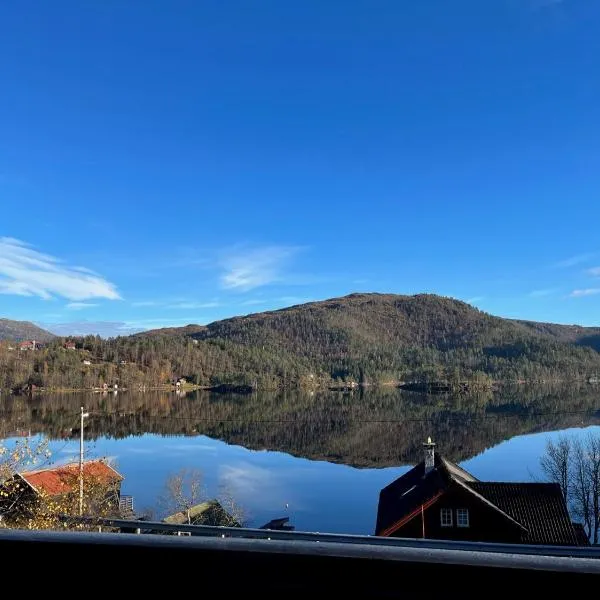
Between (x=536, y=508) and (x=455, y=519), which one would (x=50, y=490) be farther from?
(x=536, y=508)

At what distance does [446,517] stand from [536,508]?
2.82 m

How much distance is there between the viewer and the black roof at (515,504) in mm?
16420

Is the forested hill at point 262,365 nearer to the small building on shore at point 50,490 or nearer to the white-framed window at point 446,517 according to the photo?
the small building on shore at point 50,490

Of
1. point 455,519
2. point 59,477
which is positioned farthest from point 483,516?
point 59,477

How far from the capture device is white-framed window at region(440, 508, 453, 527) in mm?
16734

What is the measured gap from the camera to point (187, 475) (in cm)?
3906

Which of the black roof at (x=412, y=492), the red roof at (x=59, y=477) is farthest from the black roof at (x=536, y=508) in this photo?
the red roof at (x=59, y=477)

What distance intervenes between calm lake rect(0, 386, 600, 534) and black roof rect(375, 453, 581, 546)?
1014 cm

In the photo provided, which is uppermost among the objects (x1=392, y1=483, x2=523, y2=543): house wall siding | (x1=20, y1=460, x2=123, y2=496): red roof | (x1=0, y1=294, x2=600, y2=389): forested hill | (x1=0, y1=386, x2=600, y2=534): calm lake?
(x1=0, y1=294, x2=600, y2=389): forested hill

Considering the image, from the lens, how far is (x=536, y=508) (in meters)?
17.1

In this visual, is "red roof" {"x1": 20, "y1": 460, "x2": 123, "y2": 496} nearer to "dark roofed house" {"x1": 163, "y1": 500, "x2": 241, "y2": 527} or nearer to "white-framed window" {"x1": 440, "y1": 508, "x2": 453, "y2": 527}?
"dark roofed house" {"x1": 163, "y1": 500, "x2": 241, "y2": 527}

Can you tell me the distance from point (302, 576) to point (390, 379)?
162 m

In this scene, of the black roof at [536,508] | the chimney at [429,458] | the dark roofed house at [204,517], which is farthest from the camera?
the dark roofed house at [204,517]

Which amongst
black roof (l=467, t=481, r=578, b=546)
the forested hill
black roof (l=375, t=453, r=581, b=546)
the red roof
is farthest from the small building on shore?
the forested hill
